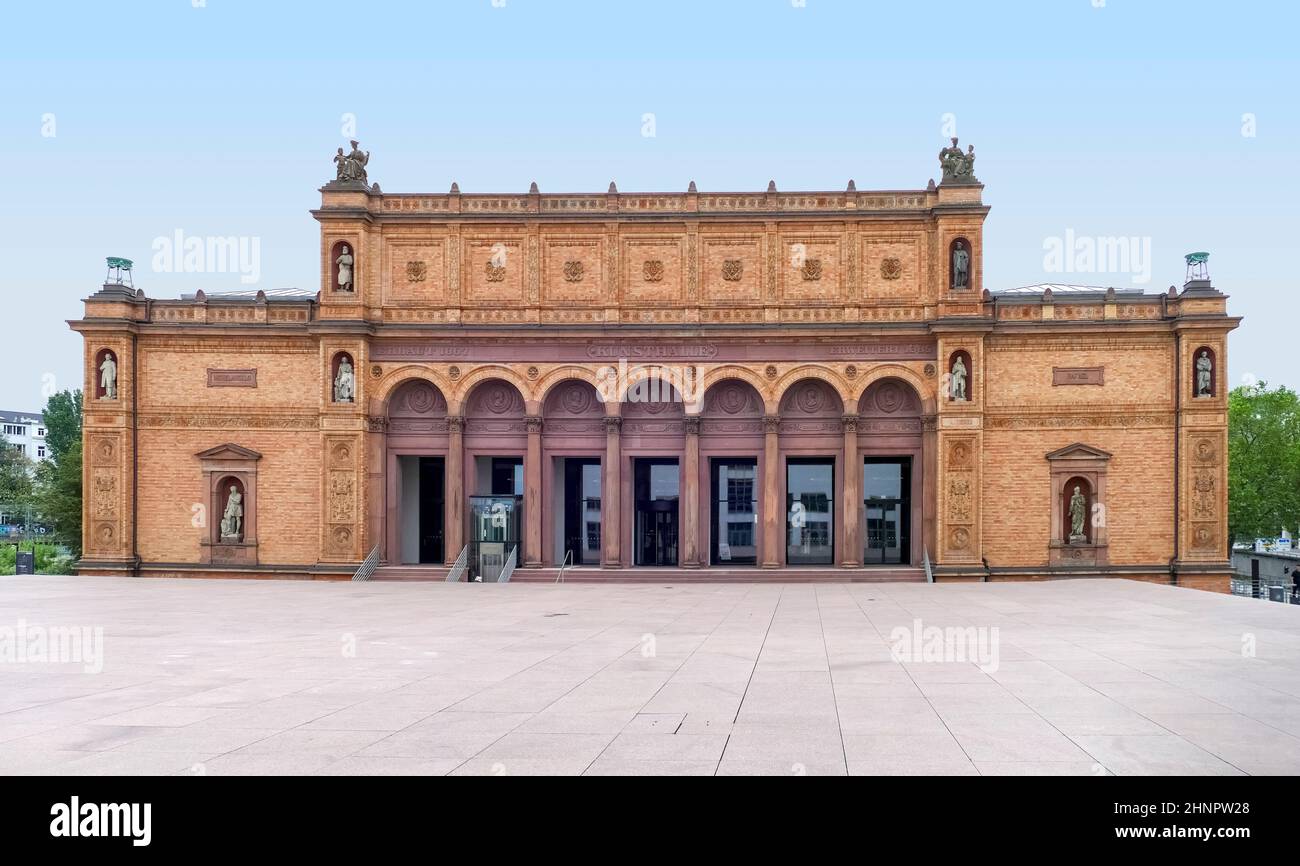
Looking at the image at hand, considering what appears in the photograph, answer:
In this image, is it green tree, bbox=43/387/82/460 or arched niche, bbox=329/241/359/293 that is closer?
arched niche, bbox=329/241/359/293

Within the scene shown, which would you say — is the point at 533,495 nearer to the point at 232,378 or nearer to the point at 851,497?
the point at 851,497

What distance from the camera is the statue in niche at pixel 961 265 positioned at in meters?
37.3

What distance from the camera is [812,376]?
3822cm

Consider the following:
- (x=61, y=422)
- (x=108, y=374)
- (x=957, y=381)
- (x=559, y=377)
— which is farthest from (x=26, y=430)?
(x=957, y=381)

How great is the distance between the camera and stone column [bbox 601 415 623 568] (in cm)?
3803

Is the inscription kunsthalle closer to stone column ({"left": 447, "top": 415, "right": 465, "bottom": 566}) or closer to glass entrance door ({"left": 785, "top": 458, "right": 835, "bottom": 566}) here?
stone column ({"left": 447, "top": 415, "right": 465, "bottom": 566})

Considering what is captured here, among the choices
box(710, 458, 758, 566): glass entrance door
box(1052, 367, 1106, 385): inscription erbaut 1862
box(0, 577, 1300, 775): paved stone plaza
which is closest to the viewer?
box(0, 577, 1300, 775): paved stone plaza

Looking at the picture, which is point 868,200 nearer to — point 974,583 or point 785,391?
point 785,391

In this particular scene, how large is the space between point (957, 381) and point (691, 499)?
12.0 metres

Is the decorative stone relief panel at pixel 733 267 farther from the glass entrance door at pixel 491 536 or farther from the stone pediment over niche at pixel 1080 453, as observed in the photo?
the stone pediment over niche at pixel 1080 453

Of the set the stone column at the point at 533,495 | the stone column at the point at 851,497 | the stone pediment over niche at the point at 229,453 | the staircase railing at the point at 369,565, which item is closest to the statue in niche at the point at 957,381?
the stone column at the point at 851,497

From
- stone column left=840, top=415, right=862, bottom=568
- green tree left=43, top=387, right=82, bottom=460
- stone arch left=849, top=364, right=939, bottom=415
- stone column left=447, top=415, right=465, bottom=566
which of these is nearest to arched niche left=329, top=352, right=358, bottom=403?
stone column left=447, top=415, right=465, bottom=566

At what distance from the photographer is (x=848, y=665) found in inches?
603

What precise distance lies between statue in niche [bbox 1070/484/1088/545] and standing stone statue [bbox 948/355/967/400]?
6177mm
